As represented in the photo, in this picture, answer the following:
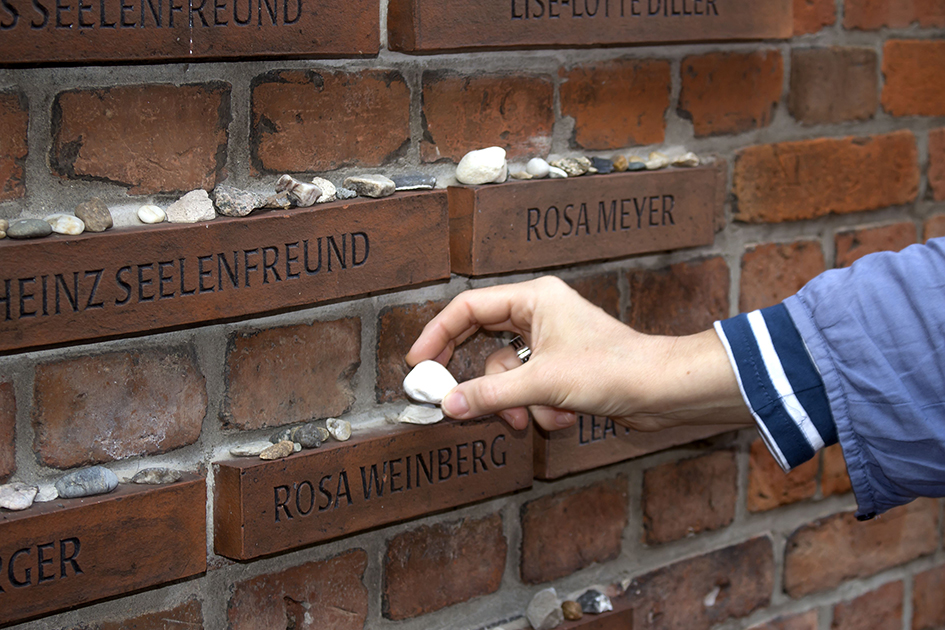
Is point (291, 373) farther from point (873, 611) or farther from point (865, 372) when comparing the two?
point (873, 611)

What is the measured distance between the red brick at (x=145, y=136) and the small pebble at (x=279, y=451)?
215mm

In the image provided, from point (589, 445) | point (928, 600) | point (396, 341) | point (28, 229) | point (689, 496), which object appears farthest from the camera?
point (928, 600)

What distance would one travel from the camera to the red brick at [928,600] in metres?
1.38

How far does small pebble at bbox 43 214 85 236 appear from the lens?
0.68 metres

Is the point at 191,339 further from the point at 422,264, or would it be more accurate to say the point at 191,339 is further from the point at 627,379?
the point at 627,379

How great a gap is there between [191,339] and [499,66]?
38 centimetres

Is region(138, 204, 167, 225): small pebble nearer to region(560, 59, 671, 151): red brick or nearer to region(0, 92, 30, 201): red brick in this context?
region(0, 92, 30, 201): red brick

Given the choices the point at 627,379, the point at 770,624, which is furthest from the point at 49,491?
the point at 770,624

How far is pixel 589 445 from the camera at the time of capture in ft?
3.29

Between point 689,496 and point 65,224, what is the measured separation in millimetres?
755

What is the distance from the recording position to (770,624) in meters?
1.23

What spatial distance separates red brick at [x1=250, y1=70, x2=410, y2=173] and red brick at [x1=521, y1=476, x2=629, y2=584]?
16.0 inches

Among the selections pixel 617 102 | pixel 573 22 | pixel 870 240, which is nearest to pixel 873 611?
pixel 870 240

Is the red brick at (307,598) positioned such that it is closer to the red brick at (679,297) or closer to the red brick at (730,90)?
the red brick at (679,297)
